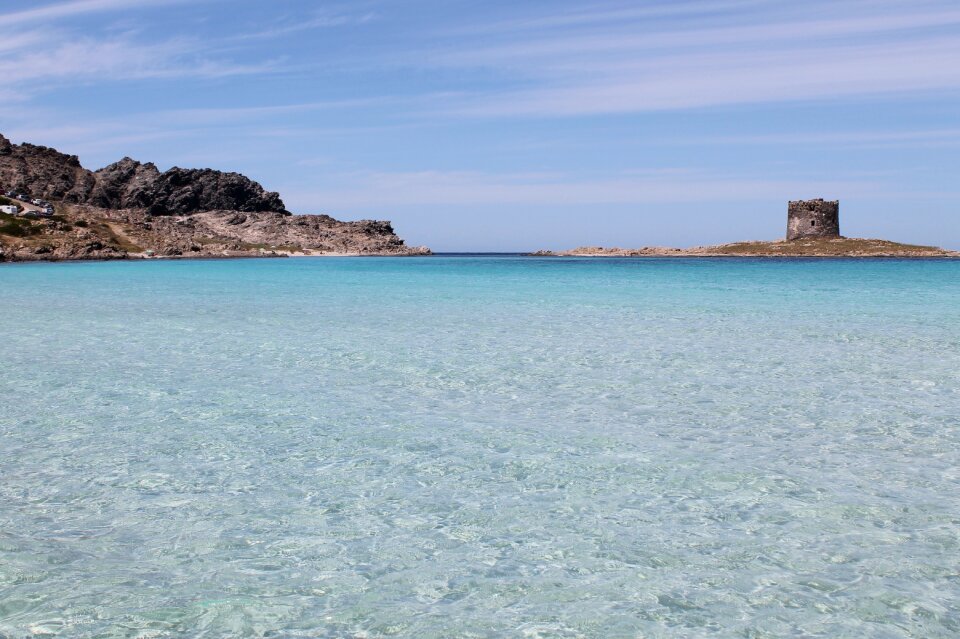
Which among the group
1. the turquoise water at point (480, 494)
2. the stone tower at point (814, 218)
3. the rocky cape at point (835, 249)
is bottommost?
the turquoise water at point (480, 494)

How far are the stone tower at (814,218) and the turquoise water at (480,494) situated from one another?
5498 inches

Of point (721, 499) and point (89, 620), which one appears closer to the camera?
point (89, 620)

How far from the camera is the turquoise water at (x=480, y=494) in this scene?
6.10 m

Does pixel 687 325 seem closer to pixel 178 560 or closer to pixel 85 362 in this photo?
pixel 85 362

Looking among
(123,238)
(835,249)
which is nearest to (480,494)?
(835,249)

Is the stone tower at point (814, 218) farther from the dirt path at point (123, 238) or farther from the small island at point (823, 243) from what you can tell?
the dirt path at point (123, 238)

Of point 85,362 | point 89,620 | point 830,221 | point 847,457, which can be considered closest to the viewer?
point 89,620

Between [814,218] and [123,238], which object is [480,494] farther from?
[123,238]

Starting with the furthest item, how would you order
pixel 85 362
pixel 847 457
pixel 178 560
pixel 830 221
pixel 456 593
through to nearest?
pixel 830 221, pixel 85 362, pixel 847 457, pixel 178 560, pixel 456 593

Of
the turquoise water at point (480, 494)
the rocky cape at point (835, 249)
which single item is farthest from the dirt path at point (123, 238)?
the turquoise water at point (480, 494)

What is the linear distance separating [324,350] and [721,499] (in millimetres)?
14263

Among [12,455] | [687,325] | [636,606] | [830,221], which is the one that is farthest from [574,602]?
[830,221]

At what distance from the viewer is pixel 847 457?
10273 millimetres

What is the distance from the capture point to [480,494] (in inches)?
348
